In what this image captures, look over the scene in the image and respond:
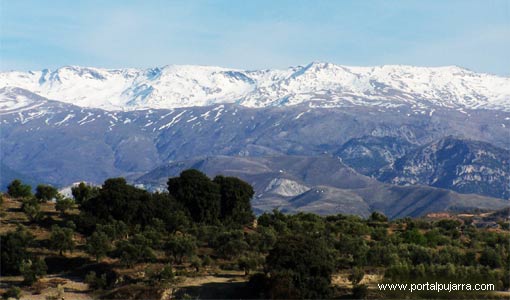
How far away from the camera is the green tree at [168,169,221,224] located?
11144 centimetres

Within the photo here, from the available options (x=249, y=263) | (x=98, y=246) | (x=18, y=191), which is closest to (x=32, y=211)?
(x=18, y=191)

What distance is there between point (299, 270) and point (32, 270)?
29.9 meters

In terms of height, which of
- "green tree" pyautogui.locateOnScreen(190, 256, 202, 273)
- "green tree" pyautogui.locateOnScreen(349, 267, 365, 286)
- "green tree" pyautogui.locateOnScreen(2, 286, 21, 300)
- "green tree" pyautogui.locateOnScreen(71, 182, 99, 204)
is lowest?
"green tree" pyautogui.locateOnScreen(2, 286, 21, 300)

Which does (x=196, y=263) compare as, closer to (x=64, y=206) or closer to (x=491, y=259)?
(x=491, y=259)

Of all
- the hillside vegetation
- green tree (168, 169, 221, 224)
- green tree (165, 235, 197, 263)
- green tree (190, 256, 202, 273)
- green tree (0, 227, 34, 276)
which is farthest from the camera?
green tree (168, 169, 221, 224)

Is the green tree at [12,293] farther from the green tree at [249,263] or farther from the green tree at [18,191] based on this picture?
the green tree at [18,191]

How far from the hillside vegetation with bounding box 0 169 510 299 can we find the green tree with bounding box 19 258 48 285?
155 mm

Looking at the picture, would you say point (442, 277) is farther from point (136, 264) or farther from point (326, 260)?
point (136, 264)

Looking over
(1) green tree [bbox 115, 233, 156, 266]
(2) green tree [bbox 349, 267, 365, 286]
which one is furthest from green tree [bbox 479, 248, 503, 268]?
(1) green tree [bbox 115, 233, 156, 266]

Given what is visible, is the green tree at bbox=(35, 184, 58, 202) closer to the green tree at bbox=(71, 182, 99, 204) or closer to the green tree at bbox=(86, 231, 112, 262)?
the green tree at bbox=(71, 182, 99, 204)

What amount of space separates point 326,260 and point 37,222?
48.0m

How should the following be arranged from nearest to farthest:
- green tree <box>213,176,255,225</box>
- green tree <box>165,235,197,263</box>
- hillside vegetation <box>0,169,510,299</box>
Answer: hillside vegetation <box>0,169,510,299</box>
green tree <box>165,235,197,263</box>
green tree <box>213,176,255,225</box>

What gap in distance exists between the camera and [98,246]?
85.4 meters

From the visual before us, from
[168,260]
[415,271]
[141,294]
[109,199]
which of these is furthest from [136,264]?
[415,271]
